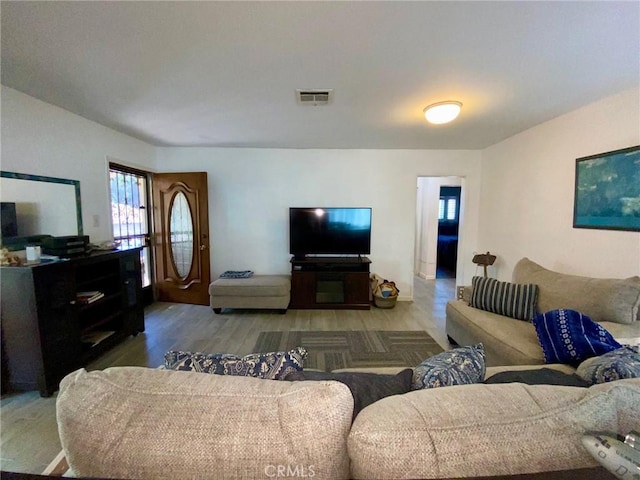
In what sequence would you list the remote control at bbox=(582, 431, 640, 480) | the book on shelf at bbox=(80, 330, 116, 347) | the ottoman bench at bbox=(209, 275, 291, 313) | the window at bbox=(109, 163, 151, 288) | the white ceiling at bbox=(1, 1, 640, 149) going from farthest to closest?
the ottoman bench at bbox=(209, 275, 291, 313) < the window at bbox=(109, 163, 151, 288) < the book on shelf at bbox=(80, 330, 116, 347) < the white ceiling at bbox=(1, 1, 640, 149) < the remote control at bbox=(582, 431, 640, 480)

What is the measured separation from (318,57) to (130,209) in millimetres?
3372

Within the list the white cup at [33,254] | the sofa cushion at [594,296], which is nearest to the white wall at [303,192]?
the sofa cushion at [594,296]

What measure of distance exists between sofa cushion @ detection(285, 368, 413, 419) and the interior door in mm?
3329

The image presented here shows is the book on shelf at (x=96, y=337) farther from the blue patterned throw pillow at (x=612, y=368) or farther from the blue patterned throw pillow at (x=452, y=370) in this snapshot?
the blue patterned throw pillow at (x=612, y=368)

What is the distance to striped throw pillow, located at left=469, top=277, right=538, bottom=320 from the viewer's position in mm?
2164

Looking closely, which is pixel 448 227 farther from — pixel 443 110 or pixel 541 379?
pixel 541 379

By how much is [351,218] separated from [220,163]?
221cm

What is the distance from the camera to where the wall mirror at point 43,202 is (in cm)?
209

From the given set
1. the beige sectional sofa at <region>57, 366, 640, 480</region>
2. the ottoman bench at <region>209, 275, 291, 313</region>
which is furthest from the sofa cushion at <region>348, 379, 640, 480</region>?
the ottoman bench at <region>209, 275, 291, 313</region>

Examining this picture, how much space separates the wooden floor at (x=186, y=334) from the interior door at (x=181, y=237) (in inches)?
10.4

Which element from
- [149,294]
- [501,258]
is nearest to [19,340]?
[149,294]

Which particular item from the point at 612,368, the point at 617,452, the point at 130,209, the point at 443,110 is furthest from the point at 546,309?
the point at 130,209

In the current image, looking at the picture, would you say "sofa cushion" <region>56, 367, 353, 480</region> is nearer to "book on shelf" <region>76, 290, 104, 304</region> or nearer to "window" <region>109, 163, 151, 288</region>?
"book on shelf" <region>76, 290, 104, 304</region>

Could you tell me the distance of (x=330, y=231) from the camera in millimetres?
3824
